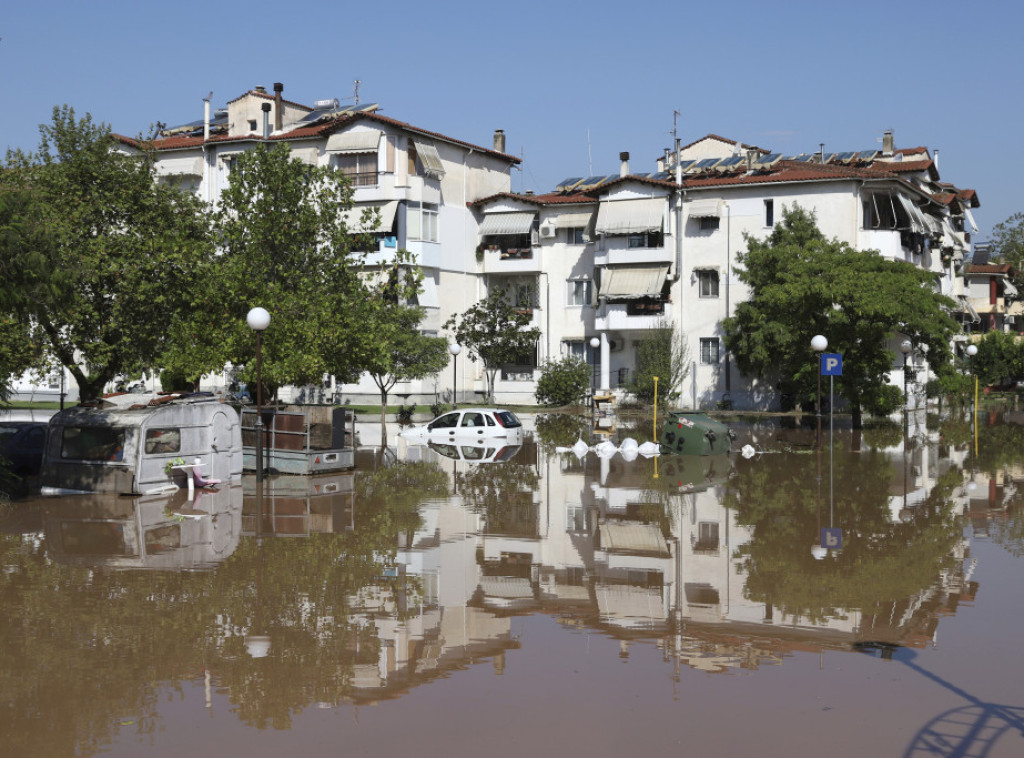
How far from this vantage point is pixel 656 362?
49.2 metres

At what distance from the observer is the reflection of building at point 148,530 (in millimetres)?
14469

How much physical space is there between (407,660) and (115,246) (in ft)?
52.4

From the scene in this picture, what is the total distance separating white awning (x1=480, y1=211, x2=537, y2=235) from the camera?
179 ft

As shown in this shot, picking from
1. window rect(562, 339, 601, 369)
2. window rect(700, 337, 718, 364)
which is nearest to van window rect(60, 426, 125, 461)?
window rect(562, 339, 601, 369)

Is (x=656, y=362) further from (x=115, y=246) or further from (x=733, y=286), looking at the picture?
(x=115, y=246)

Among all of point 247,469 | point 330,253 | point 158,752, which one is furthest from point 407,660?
point 330,253

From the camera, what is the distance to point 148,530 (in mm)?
16812

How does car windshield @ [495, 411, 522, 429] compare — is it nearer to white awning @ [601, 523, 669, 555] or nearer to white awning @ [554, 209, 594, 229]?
white awning @ [601, 523, 669, 555]

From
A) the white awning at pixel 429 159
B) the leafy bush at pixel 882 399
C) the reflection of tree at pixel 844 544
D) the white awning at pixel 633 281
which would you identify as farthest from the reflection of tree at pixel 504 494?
the white awning at pixel 429 159

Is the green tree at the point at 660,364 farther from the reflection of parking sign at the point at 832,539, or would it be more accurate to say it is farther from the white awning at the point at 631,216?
the reflection of parking sign at the point at 832,539

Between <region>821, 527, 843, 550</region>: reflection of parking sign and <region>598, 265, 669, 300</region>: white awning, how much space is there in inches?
1364

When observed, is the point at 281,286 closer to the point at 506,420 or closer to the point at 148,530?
the point at 506,420

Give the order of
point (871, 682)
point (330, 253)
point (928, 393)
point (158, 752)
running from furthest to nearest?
1. point (928, 393)
2. point (330, 253)
3. point (871, 682)
4. point (158, 752)

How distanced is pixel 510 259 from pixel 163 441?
3546 centimetres
